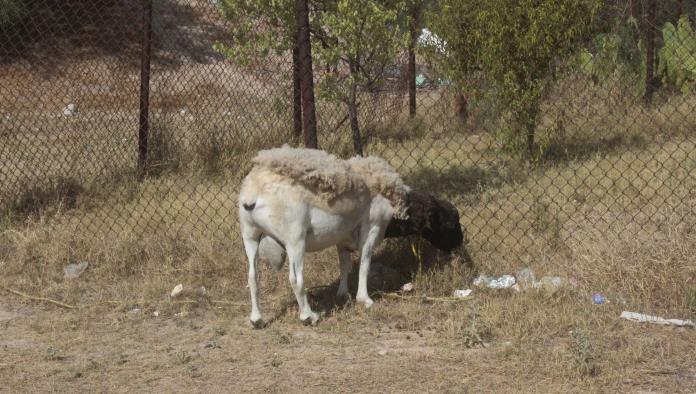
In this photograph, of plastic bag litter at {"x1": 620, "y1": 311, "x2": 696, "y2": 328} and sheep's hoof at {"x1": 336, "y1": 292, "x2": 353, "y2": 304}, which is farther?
sheep's hoof at {"x1": 336, "y1": 292, "x2": 353, "y2": 304}

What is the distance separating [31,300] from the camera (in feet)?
18.6

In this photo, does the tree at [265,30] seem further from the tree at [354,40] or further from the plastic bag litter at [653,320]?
the plastic bag litter at [653,320]

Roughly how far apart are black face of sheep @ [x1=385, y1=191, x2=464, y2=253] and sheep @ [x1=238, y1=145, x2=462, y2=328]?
15 cm

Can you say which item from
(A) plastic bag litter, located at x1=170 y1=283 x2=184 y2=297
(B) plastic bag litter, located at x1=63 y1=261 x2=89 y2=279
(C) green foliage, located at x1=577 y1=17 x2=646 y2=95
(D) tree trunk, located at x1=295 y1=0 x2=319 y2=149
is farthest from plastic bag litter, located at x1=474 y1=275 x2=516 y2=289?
(C) green foliage, located at x1=577 y1=17 x2=646 y2=95

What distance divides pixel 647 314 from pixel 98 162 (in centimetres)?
521

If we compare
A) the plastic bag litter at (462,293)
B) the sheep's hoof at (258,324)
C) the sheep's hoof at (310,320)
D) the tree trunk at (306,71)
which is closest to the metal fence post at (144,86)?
the tree trunk at (306,71)

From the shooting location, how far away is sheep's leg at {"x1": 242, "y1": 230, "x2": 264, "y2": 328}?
16.3ft

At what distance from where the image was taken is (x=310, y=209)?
16.2 ft

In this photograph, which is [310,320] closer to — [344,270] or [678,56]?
[344,270]

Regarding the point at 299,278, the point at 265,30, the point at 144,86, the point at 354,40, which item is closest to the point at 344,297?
the point at 299,278

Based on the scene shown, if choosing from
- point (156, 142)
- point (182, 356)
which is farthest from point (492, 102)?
point (182, 356)

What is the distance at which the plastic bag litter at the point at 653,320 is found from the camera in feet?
15.7

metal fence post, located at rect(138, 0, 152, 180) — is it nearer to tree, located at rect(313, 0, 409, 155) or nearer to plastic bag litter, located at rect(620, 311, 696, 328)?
tree, located at rect(313, 0, 409, 155)

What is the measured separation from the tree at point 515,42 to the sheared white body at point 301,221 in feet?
7.84
